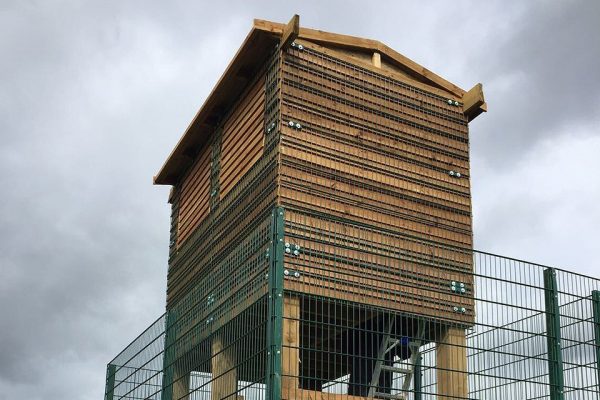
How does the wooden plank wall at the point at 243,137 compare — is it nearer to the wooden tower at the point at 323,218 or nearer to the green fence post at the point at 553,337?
the wooden tower at the point at 323,218

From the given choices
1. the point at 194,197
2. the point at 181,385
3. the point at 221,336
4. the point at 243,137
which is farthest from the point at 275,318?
the point at 194,197

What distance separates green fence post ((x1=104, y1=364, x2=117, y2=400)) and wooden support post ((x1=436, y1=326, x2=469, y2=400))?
783 cm

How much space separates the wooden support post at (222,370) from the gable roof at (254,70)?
780cm

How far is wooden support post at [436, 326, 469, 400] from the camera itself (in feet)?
44.9

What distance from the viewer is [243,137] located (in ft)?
68.4

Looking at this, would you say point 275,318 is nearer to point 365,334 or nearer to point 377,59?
point 365,334

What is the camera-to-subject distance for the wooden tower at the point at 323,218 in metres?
13.6

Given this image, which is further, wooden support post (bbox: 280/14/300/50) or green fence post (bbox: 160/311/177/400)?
wooden support post (bbox: 280/14/300/50)

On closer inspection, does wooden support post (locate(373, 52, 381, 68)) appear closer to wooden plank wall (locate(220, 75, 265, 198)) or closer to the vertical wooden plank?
wooden plank wall (locate(220, 75, 265, 198))

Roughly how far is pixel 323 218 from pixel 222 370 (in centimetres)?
276

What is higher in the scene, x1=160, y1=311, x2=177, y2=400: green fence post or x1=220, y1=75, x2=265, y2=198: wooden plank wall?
x1=220, y1=75, x2=265, y2=198: wooden plank wall

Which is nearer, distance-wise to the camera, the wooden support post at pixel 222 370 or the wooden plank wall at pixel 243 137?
the wooden support post at pixel 222 370

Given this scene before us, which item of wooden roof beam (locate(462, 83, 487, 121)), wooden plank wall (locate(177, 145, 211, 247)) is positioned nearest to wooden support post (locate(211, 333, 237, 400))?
wooden plank wall (locate(177, 145, 211, 247))

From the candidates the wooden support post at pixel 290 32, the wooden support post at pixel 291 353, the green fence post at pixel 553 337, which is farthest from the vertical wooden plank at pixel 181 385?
the wooden support post at pixel 290 32
